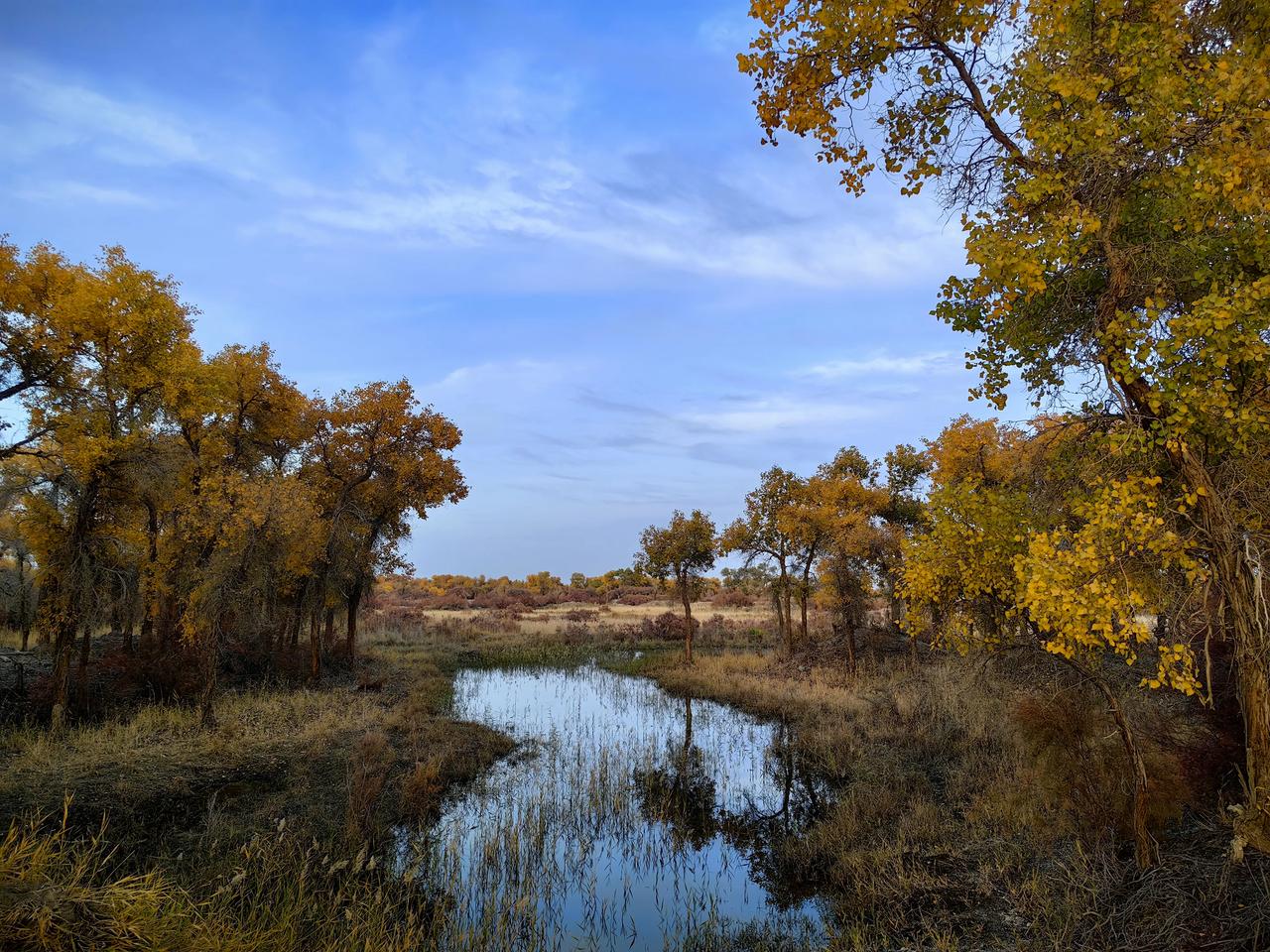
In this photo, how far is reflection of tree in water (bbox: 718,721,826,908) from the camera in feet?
28.7

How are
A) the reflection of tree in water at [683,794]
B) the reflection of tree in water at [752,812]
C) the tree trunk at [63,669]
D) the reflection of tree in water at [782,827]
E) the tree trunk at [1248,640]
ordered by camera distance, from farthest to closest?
1. the tree trunk at [63,669]
2. the reflection of tree in water at [683,794]
3. the reflection of tree in water at [752,812]
4. the reflection of tree in water at [782,827]
5. the tree trunk at [1248,640]

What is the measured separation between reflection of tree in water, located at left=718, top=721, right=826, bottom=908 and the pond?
0.13 ft

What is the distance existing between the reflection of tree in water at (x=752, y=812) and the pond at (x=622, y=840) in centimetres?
4

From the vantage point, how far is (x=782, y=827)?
1074 cm

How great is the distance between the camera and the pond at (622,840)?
7.52 metres

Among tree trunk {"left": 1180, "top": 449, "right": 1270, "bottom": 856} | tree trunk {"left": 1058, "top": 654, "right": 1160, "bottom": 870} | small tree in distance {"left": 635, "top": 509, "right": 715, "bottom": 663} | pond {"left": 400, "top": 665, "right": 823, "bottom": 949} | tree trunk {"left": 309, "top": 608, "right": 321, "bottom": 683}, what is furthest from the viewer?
small tree in distance {"left": 635, "top": 509, "right": 715, "bottom": 663}

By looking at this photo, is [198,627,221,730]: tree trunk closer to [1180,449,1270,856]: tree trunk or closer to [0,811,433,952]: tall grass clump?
[0,811,433,952]: tall grass clump

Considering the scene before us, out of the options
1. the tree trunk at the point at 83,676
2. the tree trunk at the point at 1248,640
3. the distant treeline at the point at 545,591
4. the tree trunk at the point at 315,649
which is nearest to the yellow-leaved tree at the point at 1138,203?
the tree trunk at the point at 1248,640

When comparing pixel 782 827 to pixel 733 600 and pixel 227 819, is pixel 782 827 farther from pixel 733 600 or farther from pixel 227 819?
pixel 733 600

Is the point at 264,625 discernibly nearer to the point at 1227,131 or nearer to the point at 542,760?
the point at 542,760

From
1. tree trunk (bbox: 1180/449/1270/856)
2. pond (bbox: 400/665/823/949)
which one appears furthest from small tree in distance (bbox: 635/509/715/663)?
tree trunk (bbox: 1180/449/1270/856)

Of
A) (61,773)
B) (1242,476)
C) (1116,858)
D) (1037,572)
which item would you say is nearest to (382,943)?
(1037,572)

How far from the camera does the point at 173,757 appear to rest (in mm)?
12016

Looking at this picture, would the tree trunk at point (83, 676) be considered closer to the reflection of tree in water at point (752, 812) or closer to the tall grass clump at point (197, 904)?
the tall grass clump at point (197, 904)
